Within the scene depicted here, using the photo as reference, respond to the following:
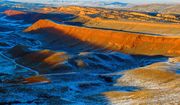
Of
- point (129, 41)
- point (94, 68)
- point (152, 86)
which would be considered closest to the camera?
point (152, 86)

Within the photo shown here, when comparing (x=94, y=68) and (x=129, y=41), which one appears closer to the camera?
(x=94, y=68)

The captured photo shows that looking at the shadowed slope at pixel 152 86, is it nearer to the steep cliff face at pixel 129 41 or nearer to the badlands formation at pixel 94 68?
the badlands formation at pixel 94 68

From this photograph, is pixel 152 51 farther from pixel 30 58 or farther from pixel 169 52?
pixel 30 58

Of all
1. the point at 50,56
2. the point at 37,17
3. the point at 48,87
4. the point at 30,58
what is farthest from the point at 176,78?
the point at 37,17

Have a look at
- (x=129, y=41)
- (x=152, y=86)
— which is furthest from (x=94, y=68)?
(x=129, y=41)

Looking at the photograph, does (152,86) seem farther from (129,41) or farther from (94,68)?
(129,41)

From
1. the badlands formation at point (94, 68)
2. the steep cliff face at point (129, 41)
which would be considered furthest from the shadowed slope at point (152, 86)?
the steep cliff face at point (129, 41)

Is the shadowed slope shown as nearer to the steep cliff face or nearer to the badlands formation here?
the badlands formation

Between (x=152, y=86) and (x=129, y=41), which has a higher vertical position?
(x=152, y=86)
